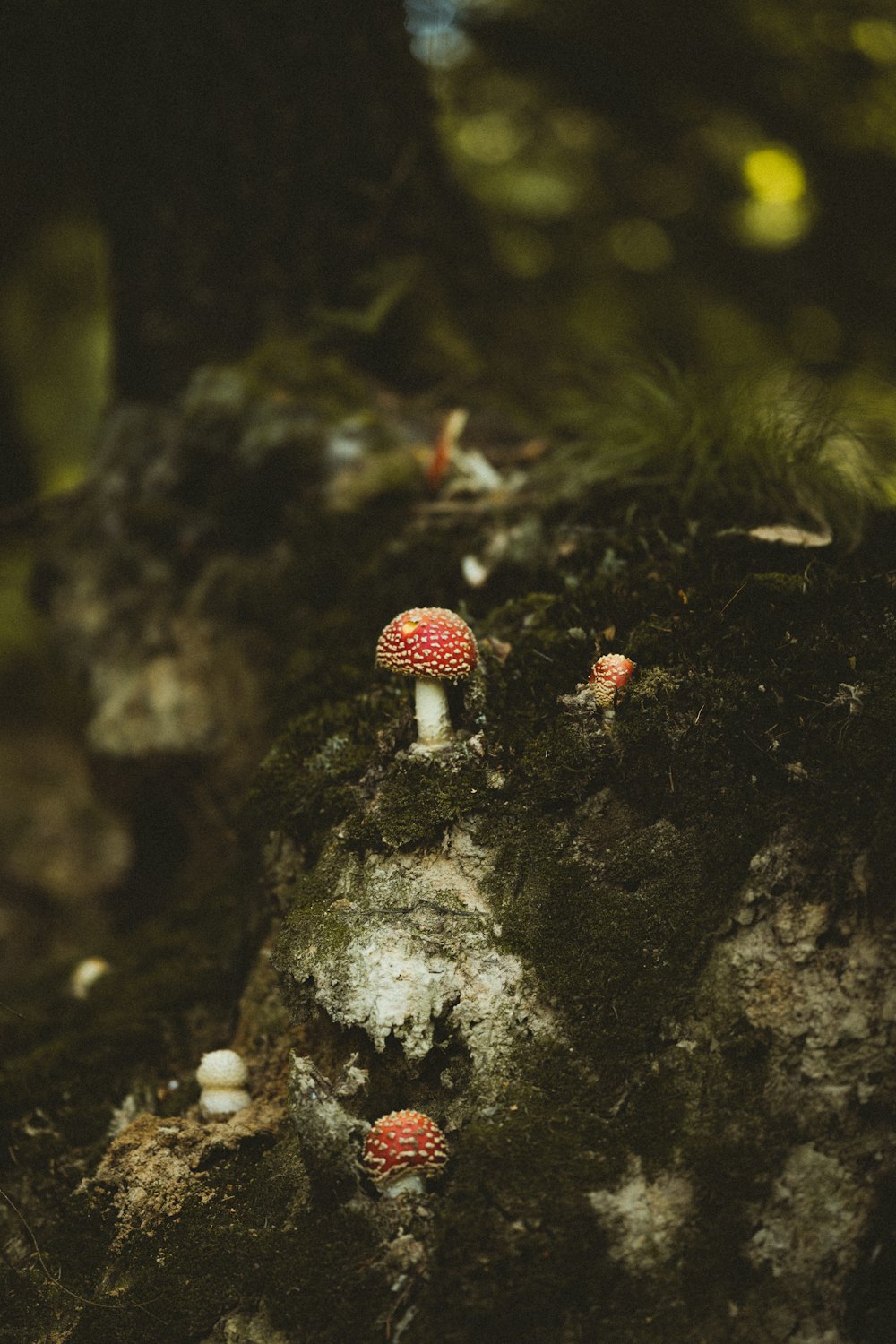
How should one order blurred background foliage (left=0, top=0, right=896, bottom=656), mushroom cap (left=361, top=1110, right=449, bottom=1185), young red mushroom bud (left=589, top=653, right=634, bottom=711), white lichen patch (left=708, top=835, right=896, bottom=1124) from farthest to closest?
1. blurred background foliage (left=0, top=0, right=896, bottom=656)
2. young red mushroom bud (left=589, top=653, right=634, bottom=711)
3. white lichen patch (left=708, top=835, right=896, bottom=1124)
4. mushroom cap (left=361, top=1110, right=449, bottom=1185)

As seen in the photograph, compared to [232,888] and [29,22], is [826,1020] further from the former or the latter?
[29,22]

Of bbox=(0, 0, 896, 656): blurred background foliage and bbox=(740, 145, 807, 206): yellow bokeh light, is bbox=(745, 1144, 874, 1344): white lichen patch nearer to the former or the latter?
bbox=(0, 0, 896, 656): blurred background foliage

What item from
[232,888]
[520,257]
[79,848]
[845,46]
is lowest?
[79,848]

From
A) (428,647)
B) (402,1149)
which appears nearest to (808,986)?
(402,1149)

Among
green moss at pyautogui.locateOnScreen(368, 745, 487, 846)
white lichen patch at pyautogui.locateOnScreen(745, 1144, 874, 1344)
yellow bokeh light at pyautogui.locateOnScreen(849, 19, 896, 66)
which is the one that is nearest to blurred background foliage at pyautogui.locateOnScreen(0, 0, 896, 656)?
yellow bokeh light at pyautogui.locateOnScreen(849, 19, 896, 66)

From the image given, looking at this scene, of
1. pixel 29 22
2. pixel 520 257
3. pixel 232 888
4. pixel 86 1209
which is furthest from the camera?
pixel 520 257

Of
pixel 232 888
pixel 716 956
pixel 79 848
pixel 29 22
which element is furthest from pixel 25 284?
pixel 716 956

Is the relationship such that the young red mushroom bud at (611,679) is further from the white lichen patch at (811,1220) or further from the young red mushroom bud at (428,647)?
the white lichen patch at (811,1220)
